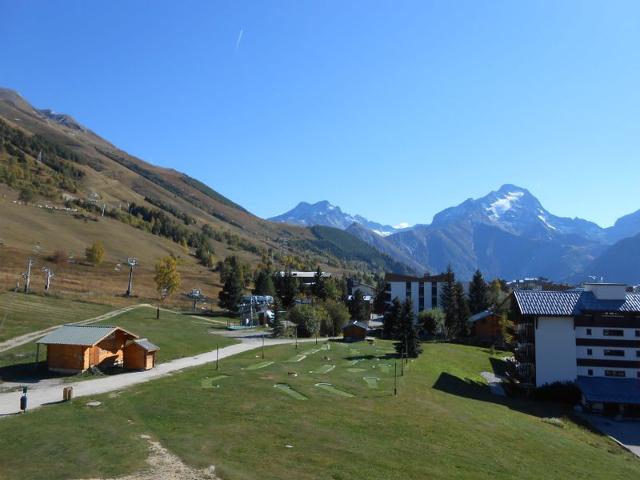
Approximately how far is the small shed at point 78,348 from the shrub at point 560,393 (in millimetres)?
56555

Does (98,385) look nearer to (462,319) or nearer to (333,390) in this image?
(333,390)

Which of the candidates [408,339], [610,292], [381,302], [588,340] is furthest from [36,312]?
[381,302]

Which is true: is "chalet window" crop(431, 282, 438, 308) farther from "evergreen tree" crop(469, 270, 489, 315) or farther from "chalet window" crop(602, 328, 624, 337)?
"chalet window" crop(602, 328, 624, 337)

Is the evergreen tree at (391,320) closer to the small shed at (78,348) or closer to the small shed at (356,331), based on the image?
the small shed at (356,331)

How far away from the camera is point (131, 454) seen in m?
27.9

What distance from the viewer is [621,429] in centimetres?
6425

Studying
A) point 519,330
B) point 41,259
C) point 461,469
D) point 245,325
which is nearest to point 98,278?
point 41,259

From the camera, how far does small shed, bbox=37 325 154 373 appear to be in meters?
54.4

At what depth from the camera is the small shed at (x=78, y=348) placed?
2143 inches

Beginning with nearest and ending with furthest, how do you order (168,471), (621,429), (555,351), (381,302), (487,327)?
(168,471), (621,429), (555,351), (487,327), (381,302)

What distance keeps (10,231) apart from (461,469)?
18177 cm

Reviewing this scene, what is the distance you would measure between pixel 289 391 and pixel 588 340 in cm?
5309

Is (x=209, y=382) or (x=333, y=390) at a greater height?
(x=209, y=382)

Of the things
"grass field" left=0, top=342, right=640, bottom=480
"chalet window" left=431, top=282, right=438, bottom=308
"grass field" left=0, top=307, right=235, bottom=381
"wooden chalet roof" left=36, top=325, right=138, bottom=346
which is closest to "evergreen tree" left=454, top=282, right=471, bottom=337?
"chalet window" left=431, top=282, right=438, bottom=308
